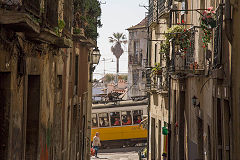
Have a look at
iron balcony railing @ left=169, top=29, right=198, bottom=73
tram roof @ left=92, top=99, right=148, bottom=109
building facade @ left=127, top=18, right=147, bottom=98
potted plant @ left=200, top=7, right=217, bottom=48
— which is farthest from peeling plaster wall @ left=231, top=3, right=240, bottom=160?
building facade @ left=127, top=18, right=147, bottom=98

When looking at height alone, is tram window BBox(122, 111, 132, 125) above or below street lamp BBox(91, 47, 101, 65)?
below

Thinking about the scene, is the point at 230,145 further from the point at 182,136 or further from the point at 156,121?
the point at 156,121

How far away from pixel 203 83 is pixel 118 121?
1881 centimetres

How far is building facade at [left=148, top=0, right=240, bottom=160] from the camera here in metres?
9.95

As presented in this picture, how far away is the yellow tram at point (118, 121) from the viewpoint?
107 ft

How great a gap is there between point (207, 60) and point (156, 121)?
38.6 ft

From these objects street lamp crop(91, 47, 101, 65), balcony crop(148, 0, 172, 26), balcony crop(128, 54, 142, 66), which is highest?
balcony crop(148, 0, 172, 26)

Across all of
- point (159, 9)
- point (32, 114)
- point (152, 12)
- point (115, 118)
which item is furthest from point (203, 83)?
point (115, 118)

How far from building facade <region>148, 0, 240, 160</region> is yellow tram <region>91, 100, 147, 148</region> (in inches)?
327

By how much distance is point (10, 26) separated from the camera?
748 cm

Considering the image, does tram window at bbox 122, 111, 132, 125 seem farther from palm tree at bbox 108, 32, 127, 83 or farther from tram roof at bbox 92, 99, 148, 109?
palm tree at bbox 108, 32, 127, 83

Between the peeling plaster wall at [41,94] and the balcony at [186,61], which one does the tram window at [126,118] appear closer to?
the balcony at [186,61]

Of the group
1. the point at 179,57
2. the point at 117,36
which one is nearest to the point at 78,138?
the point at 179,57

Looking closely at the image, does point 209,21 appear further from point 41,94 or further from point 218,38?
point 41,94
